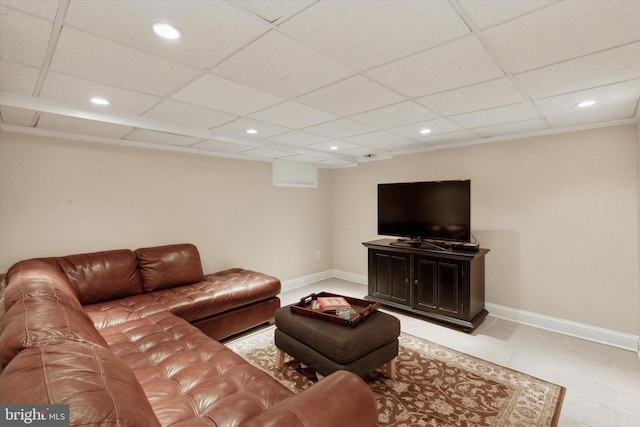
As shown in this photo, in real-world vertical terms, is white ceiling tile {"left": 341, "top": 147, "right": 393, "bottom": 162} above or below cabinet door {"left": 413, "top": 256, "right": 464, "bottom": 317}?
above

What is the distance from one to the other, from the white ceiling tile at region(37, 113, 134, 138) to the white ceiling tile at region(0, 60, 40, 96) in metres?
0.36

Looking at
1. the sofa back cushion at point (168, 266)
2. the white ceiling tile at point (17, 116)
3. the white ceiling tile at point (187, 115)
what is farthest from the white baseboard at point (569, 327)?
the white ceiling tile at point (17, 116)

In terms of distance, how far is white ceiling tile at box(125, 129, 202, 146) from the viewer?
10.3 ft

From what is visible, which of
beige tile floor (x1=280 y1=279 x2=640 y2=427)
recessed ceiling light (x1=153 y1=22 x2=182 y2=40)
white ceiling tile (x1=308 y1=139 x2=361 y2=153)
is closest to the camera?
recessed ceiling light (x1=153 y1=22 x2=182 y2=40)

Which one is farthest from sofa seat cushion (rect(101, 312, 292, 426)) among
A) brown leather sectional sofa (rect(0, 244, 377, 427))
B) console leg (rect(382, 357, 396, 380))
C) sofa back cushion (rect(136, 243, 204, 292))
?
console leg (rect(382, 357, 396, 380))

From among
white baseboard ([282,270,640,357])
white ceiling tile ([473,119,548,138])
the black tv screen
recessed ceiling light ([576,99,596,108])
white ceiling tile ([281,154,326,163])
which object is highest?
white ceiling tile ([473,119,548,138])

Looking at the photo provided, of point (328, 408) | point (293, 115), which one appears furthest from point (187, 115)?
point (328, 408)

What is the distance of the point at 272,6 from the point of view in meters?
1.23

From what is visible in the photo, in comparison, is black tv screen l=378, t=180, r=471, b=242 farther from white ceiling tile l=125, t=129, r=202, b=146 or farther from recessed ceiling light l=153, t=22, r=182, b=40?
recessed ceiling light l=153, t=22, r=182, b=40

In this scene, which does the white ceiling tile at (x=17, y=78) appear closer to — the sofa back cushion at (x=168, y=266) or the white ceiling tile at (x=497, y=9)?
the sofa back cushion at (x=168, y=266)

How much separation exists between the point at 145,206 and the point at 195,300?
151 centimetres

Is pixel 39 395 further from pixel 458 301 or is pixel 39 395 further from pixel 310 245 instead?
pixel 310 245

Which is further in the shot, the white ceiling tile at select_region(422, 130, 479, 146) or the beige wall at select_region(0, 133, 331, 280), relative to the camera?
the white ceiling tile at select_region(422, 130, 479, 146)

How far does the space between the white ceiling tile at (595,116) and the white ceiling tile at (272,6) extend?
2.88 m
